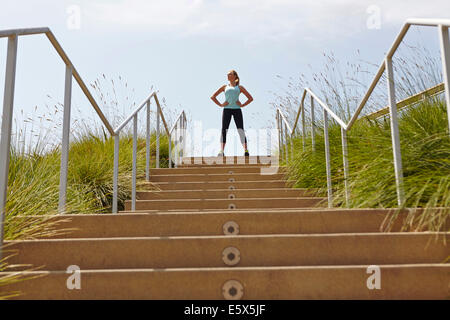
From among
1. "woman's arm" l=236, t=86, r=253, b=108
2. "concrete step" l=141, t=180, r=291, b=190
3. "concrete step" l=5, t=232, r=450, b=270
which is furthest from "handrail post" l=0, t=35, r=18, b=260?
"woman's arm" l=236, t=86, r=253, b=108

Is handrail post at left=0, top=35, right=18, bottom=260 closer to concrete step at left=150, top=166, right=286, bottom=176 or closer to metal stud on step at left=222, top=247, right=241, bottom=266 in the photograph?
metal stud on step at left=222, top=247, right=241, bottom=266

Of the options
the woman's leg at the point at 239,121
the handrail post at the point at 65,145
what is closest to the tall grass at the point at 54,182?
the handrail post at the point at 65,145

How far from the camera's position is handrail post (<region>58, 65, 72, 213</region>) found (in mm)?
2732

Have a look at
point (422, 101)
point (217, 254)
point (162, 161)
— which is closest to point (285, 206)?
point (422, 101)

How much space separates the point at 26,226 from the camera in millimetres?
2371

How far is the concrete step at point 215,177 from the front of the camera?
4.89 m

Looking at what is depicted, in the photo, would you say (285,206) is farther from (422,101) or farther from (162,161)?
(162,161)

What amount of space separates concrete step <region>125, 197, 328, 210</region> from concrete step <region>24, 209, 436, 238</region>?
128cm

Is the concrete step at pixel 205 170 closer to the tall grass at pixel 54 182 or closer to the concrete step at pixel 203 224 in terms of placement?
the tall grass at pixel 54 182

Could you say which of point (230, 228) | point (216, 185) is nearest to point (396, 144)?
point (230, 228)

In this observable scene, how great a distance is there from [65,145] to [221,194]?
1876 millimetres

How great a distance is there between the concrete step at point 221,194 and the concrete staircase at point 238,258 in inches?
66.1
